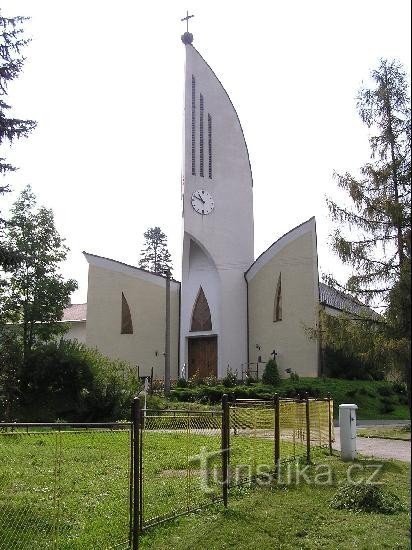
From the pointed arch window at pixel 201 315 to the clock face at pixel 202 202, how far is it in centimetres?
480

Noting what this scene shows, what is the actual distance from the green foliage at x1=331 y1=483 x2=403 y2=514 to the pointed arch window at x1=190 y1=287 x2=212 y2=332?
28.3 m

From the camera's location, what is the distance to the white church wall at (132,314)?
37031mm

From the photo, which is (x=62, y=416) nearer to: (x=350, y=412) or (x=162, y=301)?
(x=350, y=412)

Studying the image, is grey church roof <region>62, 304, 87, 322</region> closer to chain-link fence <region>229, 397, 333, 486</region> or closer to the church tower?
the church tower

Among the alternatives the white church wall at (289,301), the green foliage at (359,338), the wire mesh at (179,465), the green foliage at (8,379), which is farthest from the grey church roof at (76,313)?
the wire mesh at (179,465)

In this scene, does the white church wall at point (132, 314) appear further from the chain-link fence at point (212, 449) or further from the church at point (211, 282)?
the chain-link fence at point (212, 449)

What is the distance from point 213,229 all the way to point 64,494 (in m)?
28.8

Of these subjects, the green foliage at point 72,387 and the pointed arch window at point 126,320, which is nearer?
the green foliage at point 72,387

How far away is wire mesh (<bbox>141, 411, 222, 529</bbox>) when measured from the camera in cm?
705

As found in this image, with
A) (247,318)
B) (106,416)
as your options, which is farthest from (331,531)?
(247,318)

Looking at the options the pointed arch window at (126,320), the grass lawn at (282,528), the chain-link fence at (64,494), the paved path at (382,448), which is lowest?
the paved path at (382,448)

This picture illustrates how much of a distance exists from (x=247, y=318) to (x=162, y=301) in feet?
19.6

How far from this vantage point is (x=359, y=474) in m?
9.25

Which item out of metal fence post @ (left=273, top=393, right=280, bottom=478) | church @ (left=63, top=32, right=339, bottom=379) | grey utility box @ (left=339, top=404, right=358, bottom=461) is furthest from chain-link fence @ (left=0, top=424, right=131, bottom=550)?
church @ (left=63, top=32, right=339, bottom=379)
